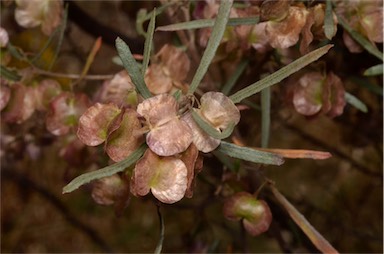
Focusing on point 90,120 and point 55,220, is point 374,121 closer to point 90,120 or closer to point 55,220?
point 90,120

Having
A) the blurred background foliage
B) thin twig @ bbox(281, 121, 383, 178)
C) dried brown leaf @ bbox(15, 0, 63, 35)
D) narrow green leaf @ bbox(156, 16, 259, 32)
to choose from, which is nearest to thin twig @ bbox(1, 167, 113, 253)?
the blurred background foliage

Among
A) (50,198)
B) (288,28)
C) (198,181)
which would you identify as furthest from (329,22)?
(50,198)

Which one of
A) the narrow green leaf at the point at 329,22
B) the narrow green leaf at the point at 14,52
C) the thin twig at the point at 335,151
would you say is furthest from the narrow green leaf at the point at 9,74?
the thin twig at the point at 335,151

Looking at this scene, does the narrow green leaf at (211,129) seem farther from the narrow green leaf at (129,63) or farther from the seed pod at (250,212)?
the seed pod at (250,212)

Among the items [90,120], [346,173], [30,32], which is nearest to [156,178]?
[90,120]

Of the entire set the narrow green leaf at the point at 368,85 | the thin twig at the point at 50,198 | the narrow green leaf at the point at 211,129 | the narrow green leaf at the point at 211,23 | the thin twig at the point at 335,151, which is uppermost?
the narrow green leaf at the point at 211,23

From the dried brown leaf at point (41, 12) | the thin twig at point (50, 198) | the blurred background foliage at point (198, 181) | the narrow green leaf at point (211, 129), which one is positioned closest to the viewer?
the narrow green leaf at point (211, 129)

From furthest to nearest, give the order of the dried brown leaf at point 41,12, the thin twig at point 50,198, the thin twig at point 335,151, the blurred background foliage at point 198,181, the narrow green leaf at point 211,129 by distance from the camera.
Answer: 1. the thin twig at point 50,198
2. the thin twig at point 335,151
3. the blurred background foliage at point 198,181
4. the dried brown leaf at point 41,12
5. the narrow green leaf at point 211,129

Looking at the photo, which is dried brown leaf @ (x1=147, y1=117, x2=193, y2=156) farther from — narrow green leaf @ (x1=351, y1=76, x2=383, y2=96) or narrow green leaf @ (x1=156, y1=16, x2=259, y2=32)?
narrow green leaf @ (x1=351, y1=76, x2=383, y2=96)
